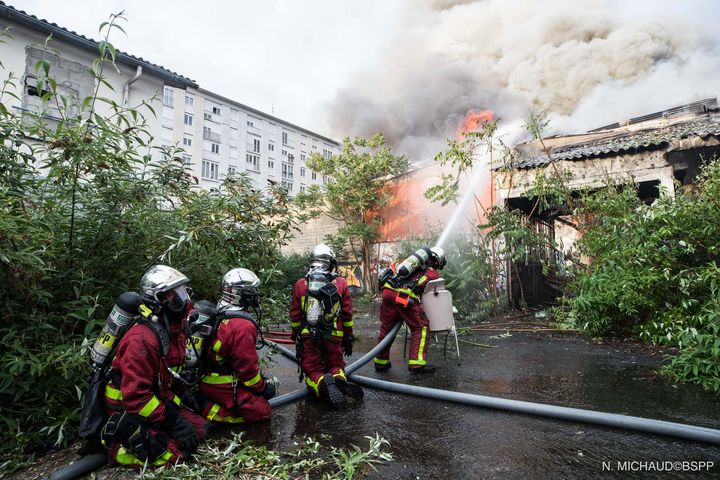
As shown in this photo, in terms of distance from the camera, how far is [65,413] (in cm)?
311

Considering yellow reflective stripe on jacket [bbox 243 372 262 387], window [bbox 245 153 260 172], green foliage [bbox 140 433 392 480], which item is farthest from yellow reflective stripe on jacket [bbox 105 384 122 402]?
window [bbox 245 153 260 172]

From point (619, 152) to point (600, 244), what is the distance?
9.96 feet

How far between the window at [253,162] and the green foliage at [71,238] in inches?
1584

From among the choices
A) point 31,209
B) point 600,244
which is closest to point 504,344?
point 600,244

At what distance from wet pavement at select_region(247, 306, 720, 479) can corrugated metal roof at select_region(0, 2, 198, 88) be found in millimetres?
10748

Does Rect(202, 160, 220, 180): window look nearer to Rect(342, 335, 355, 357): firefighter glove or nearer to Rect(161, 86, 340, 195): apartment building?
Rect(161, 86, 340, 195): apartment building

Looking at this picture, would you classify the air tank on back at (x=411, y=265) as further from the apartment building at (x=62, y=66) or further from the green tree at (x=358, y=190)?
the green tree at (x=358, y=190)

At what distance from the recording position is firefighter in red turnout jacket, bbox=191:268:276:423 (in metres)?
3.29

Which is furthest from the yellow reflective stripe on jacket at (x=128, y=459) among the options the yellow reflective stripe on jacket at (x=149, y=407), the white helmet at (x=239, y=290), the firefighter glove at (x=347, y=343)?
the firefighter glove at (x=347, y=343)

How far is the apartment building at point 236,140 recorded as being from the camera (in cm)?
3581

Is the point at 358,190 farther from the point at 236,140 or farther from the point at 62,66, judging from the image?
the point at 236,140

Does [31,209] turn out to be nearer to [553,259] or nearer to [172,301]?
[172,301]

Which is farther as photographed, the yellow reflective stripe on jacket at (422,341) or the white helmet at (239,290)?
the yellow reflective stripe on jacket at (422,341)

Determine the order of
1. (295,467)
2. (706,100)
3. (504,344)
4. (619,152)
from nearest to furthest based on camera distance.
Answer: (295,467), (504,344), (619,152), (706,100)
